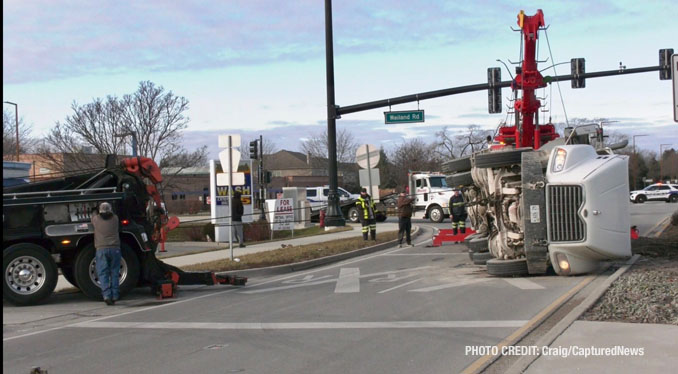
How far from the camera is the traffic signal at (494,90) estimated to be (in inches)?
1029

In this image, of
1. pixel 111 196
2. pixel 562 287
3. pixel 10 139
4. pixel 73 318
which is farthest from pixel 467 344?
pixel 10 139

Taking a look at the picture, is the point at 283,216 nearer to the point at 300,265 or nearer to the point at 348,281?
the point at 300,265

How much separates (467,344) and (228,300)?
5.13 metres

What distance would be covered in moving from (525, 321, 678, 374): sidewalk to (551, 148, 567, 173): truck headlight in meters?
4.39

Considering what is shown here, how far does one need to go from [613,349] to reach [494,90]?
2090 centimetres

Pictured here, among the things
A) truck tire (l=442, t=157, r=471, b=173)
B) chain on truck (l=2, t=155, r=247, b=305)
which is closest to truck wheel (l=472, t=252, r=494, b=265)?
truck tire (l=442, t=157, r=471, b=173)

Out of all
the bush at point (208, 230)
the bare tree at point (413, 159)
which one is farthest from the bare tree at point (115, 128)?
the bare tree at point (413, 159)

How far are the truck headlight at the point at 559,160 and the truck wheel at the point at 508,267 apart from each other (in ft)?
6.00

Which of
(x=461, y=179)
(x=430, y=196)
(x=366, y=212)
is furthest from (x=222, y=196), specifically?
(x=430, y=196)

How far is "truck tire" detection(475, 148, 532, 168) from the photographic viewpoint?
39.3ft

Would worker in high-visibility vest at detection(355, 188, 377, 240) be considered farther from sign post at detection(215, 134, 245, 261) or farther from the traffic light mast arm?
the traffic light mast arm

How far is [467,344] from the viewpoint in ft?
23.7

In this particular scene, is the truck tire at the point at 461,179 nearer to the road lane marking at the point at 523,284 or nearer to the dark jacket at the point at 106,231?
the road lane marking at the point at 523,284

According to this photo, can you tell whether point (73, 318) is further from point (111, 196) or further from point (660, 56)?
point (660, 56)
